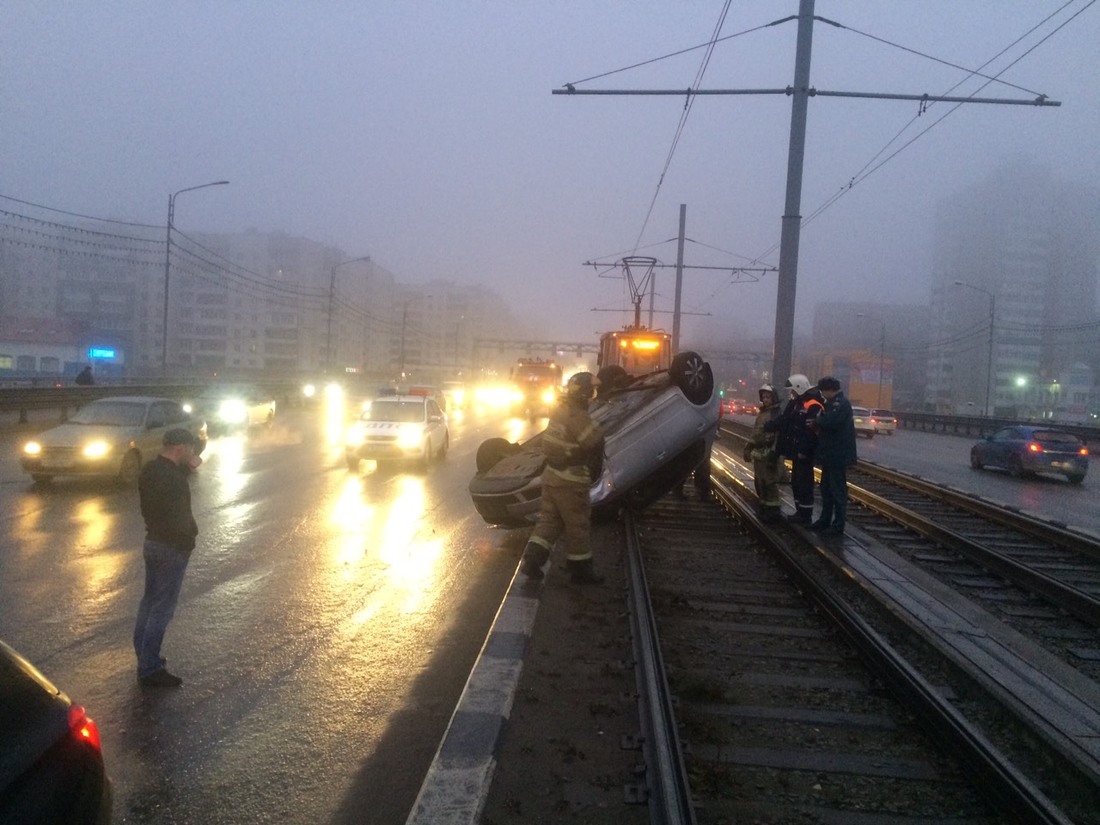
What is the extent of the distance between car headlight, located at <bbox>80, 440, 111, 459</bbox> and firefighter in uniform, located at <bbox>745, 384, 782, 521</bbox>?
10.6 metres

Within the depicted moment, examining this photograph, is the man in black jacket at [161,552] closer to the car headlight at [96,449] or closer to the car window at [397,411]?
the car headlight at [96,449]

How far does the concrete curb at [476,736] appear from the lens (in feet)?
13.0

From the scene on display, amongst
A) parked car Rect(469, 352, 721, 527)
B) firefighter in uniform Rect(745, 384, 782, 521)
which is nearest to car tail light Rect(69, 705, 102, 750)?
parked car Rect(469, 352, 721, 527)

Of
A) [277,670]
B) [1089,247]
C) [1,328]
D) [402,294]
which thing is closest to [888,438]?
[277,670]

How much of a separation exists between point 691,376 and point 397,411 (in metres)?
9.97

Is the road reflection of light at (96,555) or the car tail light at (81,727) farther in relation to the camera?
the road reflection of light at (96,555)

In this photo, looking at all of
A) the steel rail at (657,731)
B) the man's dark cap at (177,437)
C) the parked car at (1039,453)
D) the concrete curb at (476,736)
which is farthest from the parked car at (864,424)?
the man's dark cap at (177,437)

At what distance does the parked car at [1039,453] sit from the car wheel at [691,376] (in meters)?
15.9

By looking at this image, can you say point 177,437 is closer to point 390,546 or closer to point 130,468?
point 390,546

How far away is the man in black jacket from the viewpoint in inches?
228

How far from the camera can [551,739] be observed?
4.95 meters

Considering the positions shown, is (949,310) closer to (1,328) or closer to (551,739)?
(1,328)

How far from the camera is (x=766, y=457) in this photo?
11.6 meters

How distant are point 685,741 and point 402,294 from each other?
590 feet
